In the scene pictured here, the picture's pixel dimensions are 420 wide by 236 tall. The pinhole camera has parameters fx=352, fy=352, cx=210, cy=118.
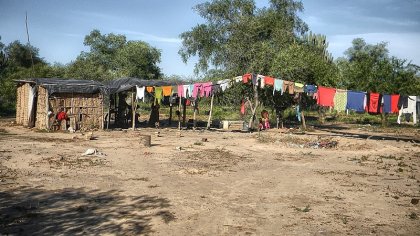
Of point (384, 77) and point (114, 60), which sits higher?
point (114, 60)

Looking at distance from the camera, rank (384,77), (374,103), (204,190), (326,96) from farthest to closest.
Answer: (384,77), (326,96), (374,103), (204,190)

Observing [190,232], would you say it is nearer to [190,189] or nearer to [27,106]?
[190,189]

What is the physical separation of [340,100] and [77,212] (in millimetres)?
13094

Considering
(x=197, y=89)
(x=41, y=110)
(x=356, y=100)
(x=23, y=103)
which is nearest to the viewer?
(x=356, y=100)

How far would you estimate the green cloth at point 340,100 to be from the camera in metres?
16.0

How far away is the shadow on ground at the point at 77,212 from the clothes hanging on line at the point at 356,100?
11.5 m

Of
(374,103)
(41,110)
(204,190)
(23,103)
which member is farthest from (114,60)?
(204,190)

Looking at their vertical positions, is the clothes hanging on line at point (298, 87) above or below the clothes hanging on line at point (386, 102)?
above

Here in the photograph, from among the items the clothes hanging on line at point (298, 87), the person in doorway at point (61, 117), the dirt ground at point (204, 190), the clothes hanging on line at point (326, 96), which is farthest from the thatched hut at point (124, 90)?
the clothes hanging on line at point (326, 96)

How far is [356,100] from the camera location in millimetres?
15906

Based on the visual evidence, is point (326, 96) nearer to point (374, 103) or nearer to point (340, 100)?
point (340, 100)

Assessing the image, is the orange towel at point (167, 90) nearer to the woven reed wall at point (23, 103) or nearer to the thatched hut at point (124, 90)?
the thatched hut at point (124, 90)

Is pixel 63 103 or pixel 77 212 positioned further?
pixel 63 103

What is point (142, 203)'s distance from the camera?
23.2ft
